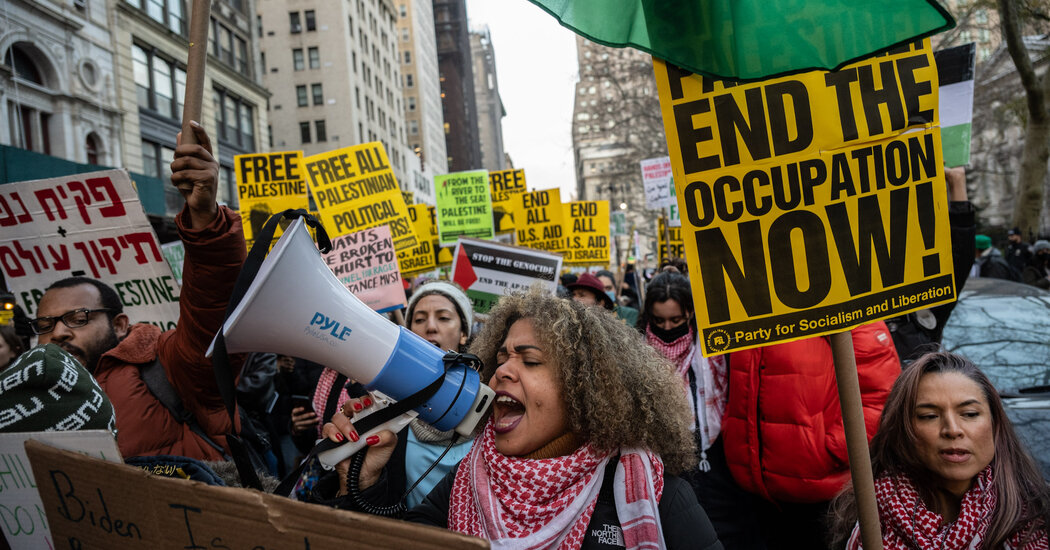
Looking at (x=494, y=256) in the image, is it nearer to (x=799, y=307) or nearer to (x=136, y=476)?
(x=799, y=307)

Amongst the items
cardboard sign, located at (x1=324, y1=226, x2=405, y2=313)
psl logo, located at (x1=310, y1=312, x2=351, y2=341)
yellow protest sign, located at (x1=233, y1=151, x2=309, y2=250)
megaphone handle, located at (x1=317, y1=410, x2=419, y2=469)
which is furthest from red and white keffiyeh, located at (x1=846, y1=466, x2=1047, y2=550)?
yellow protest sign, located at (x1=233, y1=151, x2=309, y2=250)

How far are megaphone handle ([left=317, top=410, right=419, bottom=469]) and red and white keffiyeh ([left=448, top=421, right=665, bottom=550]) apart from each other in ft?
1.04

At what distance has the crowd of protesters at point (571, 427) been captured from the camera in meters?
1.86

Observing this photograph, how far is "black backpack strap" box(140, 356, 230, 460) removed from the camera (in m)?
2.50

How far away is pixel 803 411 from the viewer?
295 centimetres

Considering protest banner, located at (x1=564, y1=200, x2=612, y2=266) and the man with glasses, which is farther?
protest banner, located at (x1=564, y1=200, x2=612, y2=266)

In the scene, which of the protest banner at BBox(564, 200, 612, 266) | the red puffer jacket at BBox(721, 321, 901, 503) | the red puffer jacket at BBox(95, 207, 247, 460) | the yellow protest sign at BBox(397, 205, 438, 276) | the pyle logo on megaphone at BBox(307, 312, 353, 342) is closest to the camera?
the pyle logo on megaphone at BBox(307, 312, 353, 342)

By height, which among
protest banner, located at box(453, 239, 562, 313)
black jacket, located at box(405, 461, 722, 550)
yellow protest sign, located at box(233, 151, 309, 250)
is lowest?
black jacket, located at box(405, 461, 722, 550)

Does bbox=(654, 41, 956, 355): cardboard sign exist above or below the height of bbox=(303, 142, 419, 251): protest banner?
below

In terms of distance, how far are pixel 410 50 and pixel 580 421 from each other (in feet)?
264

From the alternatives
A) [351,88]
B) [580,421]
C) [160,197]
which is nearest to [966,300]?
[580,421]

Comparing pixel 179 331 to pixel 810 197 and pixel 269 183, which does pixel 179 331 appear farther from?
pixel 269 183

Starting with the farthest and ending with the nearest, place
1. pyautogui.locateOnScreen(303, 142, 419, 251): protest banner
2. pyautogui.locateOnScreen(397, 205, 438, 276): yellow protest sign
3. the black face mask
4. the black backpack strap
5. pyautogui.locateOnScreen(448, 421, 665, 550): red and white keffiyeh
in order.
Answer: pyautogui.locateOnScreen(397, 205, 438, 276): yellow protest sign < pyautogui.locateOnScreen(303, 142, 419, 251): protest banner < the black face mask < the black backpack strap < pyautogui.locateOnScreen(448, 421, 665, 550): red and white keffiyeh

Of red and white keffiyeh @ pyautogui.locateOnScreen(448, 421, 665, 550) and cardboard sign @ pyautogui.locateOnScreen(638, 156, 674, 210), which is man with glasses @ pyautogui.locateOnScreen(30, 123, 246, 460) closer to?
red and white keffiyeh @ pyautogui.locateOnScreen(448, 421, 665, 550)
